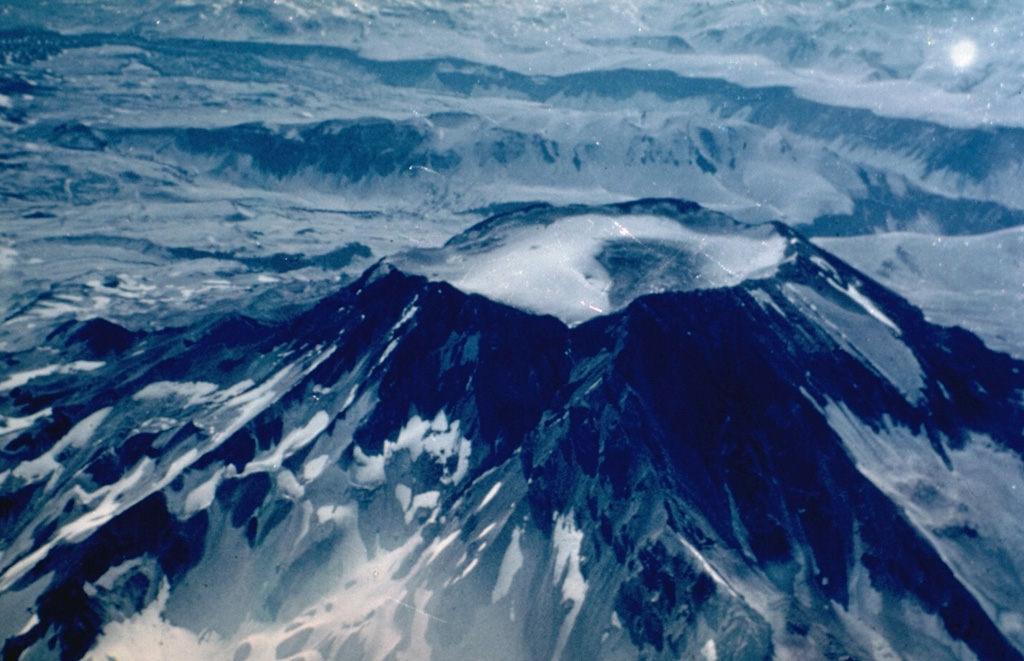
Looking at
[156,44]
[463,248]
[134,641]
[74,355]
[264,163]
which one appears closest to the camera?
[134,641]

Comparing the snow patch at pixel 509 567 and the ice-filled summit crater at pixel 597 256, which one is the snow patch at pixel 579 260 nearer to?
the ice-filled summit crater at pixel 597 256

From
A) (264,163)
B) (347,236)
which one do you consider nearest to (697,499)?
(347,236)

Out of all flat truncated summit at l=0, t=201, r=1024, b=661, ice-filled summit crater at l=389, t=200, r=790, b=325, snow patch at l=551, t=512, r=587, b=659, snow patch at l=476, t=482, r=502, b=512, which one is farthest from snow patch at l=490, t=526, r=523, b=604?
ice-filled summit crater at l=389, t=200, r=790, b=325

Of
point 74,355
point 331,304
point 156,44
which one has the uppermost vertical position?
point 331,304

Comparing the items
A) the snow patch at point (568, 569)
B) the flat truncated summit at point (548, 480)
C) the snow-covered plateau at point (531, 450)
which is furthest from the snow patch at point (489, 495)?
the snow patch at point (568, 569)

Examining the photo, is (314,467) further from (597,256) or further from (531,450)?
(597,256)

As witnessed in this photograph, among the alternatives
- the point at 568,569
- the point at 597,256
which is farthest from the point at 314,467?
the point at 597,256

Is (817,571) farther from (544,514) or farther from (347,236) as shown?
(347,236)
